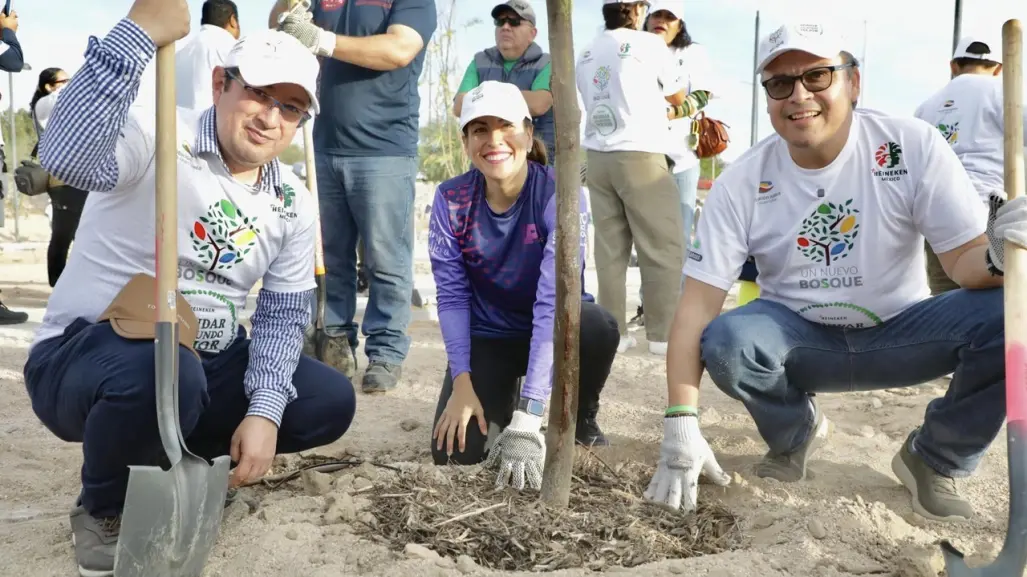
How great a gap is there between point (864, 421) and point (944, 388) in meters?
0.80

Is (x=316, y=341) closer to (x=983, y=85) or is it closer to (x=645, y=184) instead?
(x=645, y=184)

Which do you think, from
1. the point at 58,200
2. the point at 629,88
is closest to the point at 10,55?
the point at 58,200

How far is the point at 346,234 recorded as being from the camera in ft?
14.6

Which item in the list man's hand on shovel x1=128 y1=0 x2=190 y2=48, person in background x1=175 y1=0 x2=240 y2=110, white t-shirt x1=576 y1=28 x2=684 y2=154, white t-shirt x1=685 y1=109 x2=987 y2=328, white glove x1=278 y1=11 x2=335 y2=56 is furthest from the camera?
white t-shirt x1=576 y1=28 x2=684 y2=154

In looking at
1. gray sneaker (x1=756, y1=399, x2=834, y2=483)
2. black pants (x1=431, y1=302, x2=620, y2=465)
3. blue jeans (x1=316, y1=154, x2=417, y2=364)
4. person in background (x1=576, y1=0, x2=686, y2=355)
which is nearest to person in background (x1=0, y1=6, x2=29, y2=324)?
blue jeans (x1=316, y1=154, x2=417, y2=364)

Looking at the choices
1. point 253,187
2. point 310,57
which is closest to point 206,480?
point 253,187

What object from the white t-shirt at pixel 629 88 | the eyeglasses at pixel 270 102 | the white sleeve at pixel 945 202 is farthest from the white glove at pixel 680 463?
the white t-shirt at pixel 629 88

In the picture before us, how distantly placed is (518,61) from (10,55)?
3.10 meters

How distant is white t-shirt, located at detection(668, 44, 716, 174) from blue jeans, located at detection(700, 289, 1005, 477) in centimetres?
259

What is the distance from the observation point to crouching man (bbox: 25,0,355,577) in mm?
2150

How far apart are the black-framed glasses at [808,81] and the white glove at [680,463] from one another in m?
0.97

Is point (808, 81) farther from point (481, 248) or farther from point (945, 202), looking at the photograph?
point (481, 248)

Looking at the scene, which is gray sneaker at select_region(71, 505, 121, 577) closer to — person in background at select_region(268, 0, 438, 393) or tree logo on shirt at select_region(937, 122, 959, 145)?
person in background at select_region(268, 0, 438, 393)

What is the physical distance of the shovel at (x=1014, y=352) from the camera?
6.55 feet
